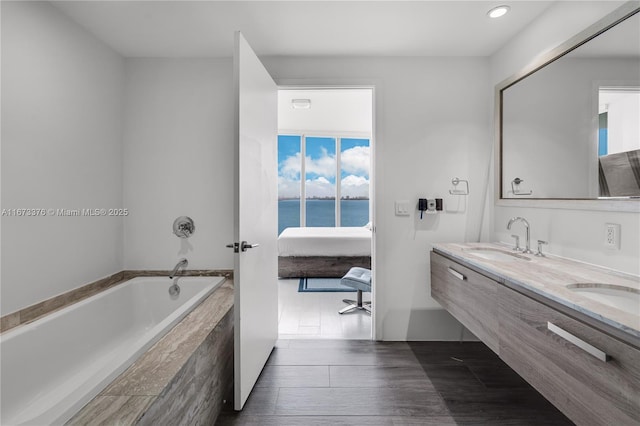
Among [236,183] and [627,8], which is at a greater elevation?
[627,8]

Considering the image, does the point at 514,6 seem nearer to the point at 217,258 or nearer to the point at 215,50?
the point at 215,50

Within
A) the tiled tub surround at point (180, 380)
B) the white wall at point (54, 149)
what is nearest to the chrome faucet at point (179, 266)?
the white wall at point (54, 149)

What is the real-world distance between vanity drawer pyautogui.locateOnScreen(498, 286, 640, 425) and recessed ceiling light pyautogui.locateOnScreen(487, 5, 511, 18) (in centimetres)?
169

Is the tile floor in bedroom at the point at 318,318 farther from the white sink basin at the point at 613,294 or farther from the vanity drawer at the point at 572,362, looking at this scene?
the white sink basin at the point at 613,294

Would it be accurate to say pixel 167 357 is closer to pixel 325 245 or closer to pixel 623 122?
pixel 623 122

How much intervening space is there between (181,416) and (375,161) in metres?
2.09

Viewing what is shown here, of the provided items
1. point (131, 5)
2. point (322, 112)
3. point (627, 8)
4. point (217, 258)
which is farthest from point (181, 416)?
point (322, 112)

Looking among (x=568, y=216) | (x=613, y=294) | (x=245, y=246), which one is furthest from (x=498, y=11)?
(x=245, y=246)

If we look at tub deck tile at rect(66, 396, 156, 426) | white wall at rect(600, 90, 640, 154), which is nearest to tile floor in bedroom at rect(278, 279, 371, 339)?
tub deck tile at rect(66, 396, 156, 426)

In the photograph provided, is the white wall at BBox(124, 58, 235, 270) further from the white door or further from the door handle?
the door handle

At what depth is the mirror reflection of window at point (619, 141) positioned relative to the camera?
1.38 metres

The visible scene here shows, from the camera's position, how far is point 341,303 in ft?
11.5

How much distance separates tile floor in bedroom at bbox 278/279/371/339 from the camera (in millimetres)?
2709

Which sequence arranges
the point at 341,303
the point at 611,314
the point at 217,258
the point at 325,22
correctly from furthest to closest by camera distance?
the point at 341,303 < the point at 217,258 < the point at 325,22 < the point at 611,314
